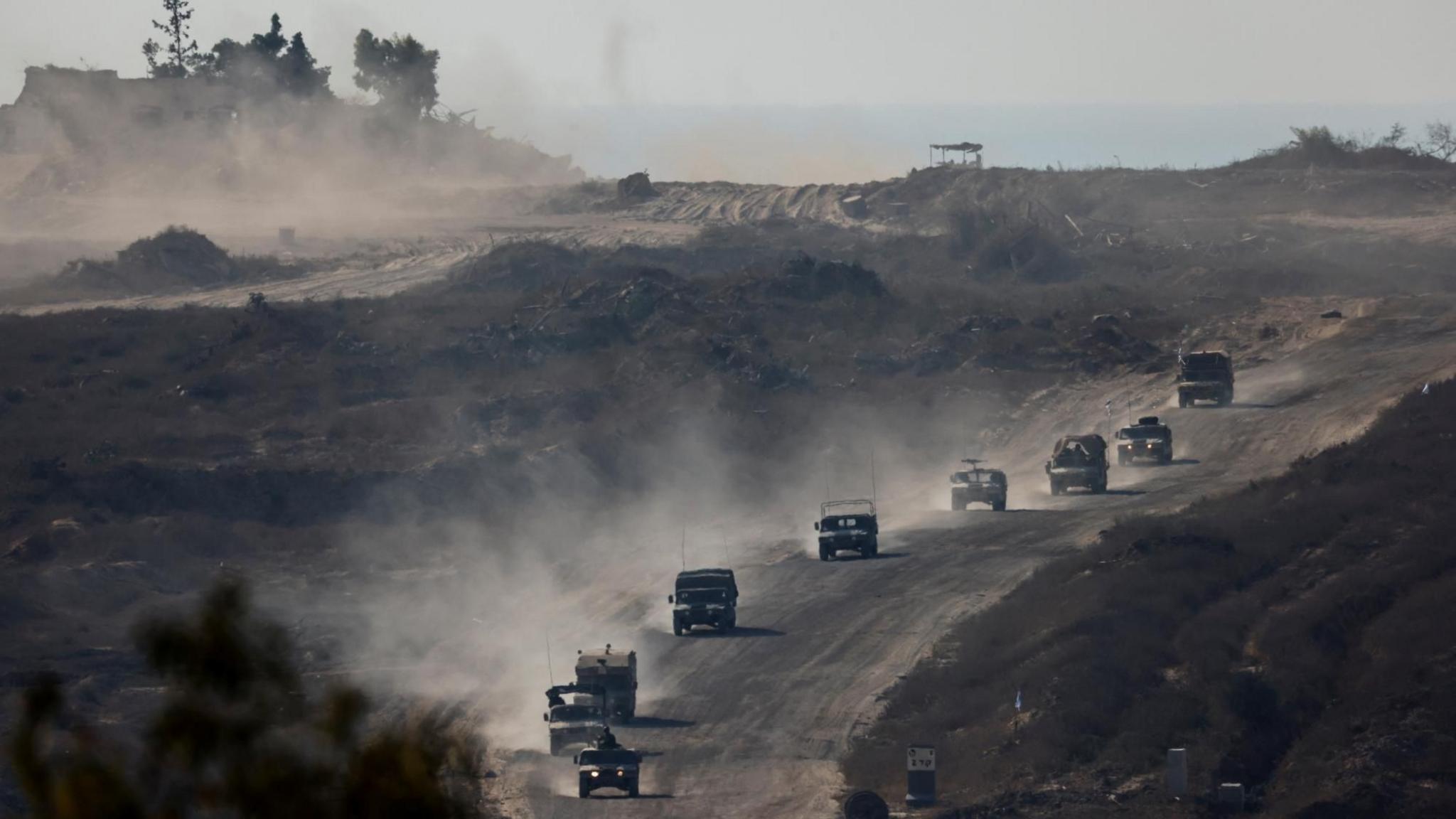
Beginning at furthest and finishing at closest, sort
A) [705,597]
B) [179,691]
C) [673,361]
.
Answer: [673,361]
[705,597]
[179,691]

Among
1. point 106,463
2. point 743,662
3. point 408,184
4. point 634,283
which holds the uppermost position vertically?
point 408,184

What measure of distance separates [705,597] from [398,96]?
358ft

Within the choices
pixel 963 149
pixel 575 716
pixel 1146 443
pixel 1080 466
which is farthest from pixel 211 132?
pixel 575 716

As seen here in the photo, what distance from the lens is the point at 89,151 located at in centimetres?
12950

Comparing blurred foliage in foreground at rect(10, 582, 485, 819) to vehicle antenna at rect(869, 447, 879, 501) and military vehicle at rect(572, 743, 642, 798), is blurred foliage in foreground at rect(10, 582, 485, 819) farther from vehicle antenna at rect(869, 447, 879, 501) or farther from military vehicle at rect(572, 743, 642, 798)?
vehicle antenna at rect(869, 447, 879, 501)

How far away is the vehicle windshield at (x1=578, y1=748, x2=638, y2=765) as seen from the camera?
28.8m

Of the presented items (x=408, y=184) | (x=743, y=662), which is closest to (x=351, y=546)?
(x=743, y=662)

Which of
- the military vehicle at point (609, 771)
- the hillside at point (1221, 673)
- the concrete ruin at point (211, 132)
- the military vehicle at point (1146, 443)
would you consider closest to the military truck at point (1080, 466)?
the military vehicle at point (1146, 443)

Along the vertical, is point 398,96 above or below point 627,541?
above

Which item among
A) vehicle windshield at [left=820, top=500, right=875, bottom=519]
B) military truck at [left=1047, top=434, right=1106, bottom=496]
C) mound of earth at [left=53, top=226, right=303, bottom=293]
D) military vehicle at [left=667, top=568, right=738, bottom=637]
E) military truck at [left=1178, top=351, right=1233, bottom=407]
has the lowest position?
military vehicle at [left=667, top=568, right=738, bottom=637]

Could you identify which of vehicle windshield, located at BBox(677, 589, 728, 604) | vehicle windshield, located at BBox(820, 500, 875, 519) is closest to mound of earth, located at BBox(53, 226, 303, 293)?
vehicle windshield, located at BBox(820, 500, 875, 519)

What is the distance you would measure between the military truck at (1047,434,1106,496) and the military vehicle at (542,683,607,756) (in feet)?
77.4

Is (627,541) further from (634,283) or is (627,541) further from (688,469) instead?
(634,283)

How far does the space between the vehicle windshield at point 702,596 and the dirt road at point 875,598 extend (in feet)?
3.06
